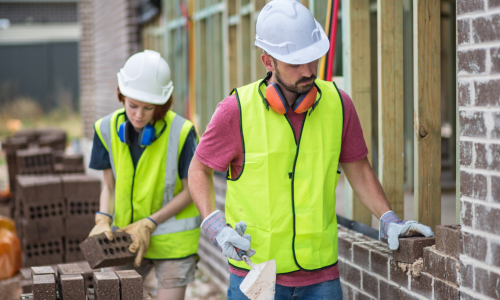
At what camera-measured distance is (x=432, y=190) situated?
9.62 feet

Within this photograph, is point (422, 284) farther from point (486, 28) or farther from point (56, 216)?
point (56, 216)

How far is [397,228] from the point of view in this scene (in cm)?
254

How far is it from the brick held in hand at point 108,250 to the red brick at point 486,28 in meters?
2.18

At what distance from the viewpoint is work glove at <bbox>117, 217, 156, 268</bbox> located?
3234 mm

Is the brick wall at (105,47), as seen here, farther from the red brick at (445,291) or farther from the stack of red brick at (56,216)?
the red brick at (445,291)

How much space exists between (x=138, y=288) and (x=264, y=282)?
0.74 metres

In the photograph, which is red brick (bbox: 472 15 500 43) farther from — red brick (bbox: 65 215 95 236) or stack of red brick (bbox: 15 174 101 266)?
red brick (bbox: 65 215 95 236)

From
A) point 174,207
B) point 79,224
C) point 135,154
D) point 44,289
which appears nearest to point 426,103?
point 174,207

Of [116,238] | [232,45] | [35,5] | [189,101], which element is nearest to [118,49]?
[189,101]

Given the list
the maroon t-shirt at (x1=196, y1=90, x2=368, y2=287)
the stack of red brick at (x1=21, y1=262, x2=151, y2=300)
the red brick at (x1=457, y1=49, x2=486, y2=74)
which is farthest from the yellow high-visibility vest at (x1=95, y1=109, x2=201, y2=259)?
the red brick at (x1=457, y1=49, x2=486, y2=74)

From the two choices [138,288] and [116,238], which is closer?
[138,288]

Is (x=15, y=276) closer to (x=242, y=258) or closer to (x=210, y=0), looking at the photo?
(x=210, y=0)

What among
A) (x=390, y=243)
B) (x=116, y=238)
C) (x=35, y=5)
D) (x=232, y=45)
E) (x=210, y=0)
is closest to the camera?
(x=390, y=243)

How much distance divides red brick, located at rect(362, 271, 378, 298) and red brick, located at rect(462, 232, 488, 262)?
2.64 ft
